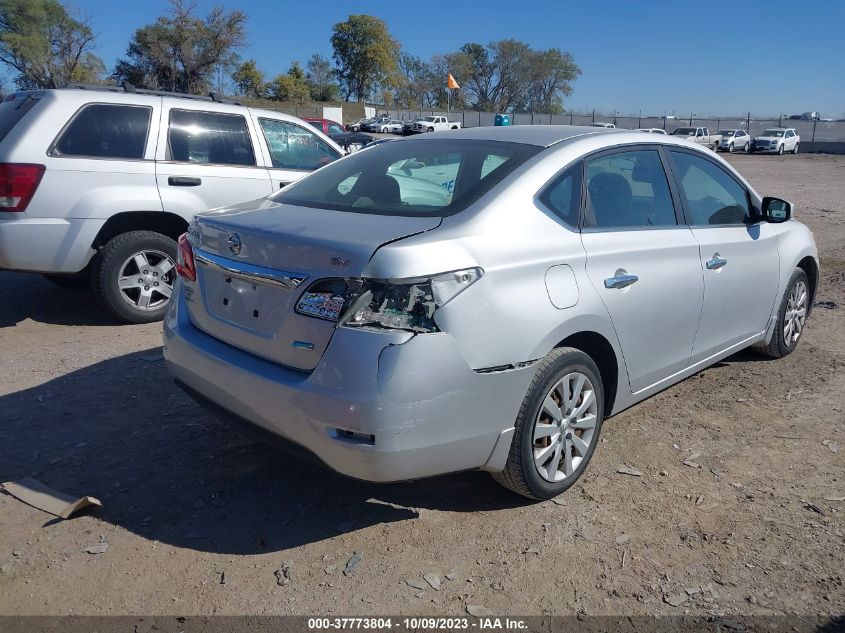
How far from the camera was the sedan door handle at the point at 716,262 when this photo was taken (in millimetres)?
4152

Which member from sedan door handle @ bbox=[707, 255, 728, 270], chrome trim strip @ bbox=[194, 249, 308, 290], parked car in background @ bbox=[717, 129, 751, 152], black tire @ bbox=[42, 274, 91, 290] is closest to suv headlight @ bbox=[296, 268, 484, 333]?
chrome trim strip @ bbox=[194, 249, 308, 290]

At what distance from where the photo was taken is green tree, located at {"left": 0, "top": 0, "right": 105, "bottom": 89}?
2061 inches

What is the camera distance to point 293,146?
7.14 meters

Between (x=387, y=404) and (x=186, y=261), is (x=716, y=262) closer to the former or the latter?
(x=387, y=404)

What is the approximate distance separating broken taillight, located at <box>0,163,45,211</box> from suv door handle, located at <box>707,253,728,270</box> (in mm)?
4826

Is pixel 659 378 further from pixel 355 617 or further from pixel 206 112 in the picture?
pixel 206 112

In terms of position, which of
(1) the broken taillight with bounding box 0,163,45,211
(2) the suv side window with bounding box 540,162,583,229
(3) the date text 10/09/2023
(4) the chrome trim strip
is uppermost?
(2) the suv side window with bounding box 540,162,583,229

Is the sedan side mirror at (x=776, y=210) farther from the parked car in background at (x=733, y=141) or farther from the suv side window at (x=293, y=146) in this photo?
the parked car in background at (x=733, y=141)

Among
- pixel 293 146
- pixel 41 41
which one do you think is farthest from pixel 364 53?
pixel 293 146

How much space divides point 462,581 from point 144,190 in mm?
4539

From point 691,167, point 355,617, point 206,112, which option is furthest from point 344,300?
point 206,112

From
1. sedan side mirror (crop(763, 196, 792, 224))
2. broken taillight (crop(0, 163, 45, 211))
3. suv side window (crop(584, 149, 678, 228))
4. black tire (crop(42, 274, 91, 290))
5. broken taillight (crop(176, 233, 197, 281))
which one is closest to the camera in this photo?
broken taillight (crop(176, 233, 197, 281))

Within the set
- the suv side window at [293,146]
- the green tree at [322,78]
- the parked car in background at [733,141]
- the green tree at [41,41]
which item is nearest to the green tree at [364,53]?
the green tree at [322,78]

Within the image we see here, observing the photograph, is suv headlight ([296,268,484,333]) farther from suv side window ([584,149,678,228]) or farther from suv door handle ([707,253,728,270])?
suv door handle ([707,253,728,270])
